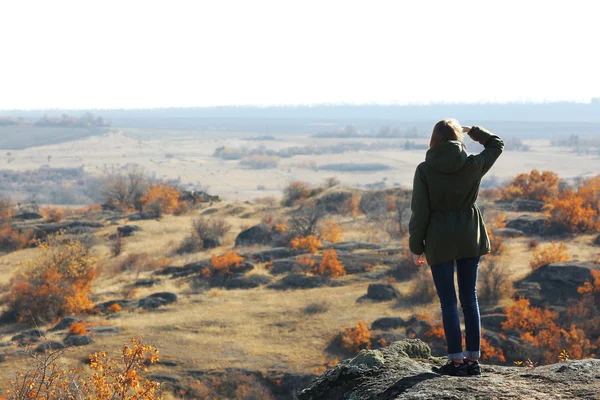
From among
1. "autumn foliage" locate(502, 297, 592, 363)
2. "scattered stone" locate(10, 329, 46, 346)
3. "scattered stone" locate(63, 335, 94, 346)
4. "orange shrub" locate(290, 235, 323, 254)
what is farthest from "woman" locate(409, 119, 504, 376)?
"orange shrub" locate(290, 235, 323, 254)

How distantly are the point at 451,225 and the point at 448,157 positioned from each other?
594 mm

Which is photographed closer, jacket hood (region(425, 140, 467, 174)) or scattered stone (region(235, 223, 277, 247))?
jacket hood (region(425, 140, 467, 174))

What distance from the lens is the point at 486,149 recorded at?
530cm

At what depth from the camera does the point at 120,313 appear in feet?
73.3

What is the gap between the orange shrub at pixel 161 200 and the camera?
42.5 meters

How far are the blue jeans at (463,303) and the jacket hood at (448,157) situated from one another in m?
0.85

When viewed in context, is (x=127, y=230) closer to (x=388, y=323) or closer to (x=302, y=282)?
(x=302, y=282)

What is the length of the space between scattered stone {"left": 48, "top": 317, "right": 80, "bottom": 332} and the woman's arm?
737 inches

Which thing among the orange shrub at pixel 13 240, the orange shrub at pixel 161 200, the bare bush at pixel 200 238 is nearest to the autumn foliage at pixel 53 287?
the bare bush at pixel 200 238

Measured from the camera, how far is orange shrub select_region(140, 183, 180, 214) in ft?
139

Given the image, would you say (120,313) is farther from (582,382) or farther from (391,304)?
(582,382)

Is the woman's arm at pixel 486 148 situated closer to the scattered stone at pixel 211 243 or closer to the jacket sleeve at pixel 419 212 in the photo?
the jacket sleeve at pixel 419 212

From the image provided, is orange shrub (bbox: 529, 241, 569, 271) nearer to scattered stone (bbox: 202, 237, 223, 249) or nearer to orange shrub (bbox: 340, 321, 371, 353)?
orange shrub (bbox: 340, 321, 371, 353)

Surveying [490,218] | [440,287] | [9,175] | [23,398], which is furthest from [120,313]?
[9,175]
